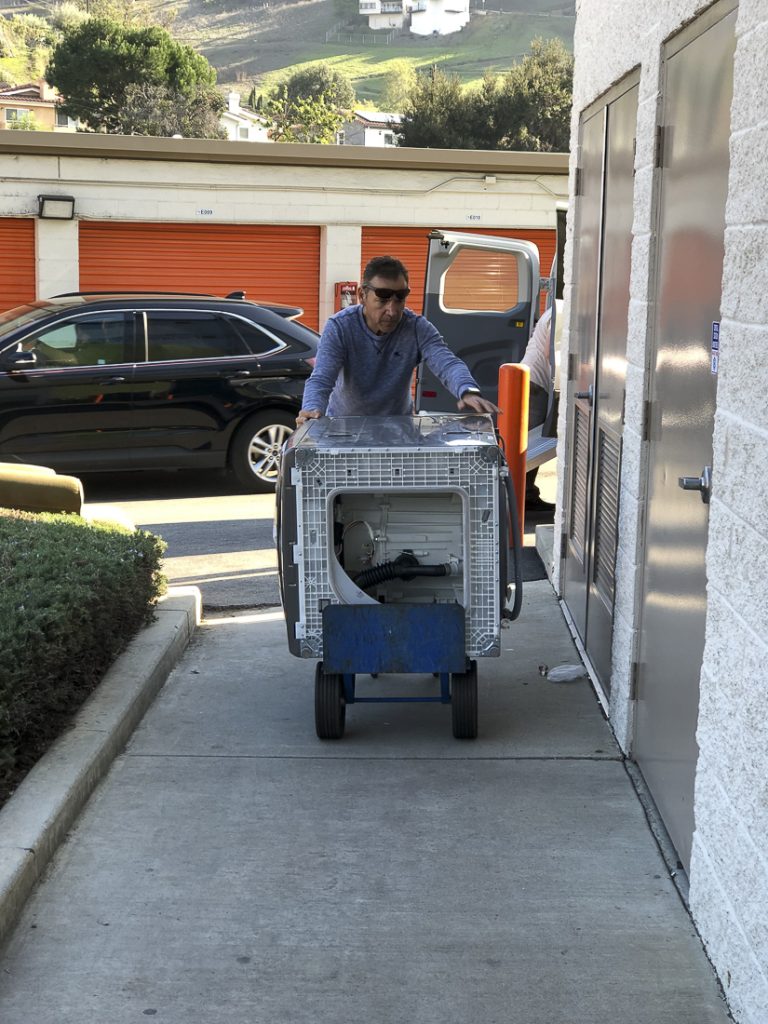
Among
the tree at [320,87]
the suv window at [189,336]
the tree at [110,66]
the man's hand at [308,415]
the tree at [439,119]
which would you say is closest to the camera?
the man's hand at [308,415]

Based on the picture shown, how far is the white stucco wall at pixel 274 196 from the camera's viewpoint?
1991cm

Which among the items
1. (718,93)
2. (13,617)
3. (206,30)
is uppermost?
(206,30)

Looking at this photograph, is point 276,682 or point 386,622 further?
point 276,682

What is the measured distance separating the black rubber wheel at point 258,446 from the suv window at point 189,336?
65 centimetres

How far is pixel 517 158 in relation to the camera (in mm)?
20859

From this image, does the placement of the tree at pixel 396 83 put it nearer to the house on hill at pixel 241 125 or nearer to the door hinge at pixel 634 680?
the house on hill at pixel 241 125

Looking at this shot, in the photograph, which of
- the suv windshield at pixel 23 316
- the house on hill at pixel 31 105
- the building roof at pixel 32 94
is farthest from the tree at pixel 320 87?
the suv windshield at pixel 23 316

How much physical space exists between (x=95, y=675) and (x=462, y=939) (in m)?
2.52

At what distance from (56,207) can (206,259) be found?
244cm

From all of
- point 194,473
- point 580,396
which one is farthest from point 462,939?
point 194,473

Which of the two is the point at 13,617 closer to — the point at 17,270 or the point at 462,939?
the point at 462,939

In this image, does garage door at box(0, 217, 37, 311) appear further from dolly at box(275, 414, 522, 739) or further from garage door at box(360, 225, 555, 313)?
dolly at box(275, 414, 522, 739)

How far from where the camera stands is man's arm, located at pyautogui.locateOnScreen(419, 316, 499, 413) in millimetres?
5686

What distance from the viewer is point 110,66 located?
7219 cm
